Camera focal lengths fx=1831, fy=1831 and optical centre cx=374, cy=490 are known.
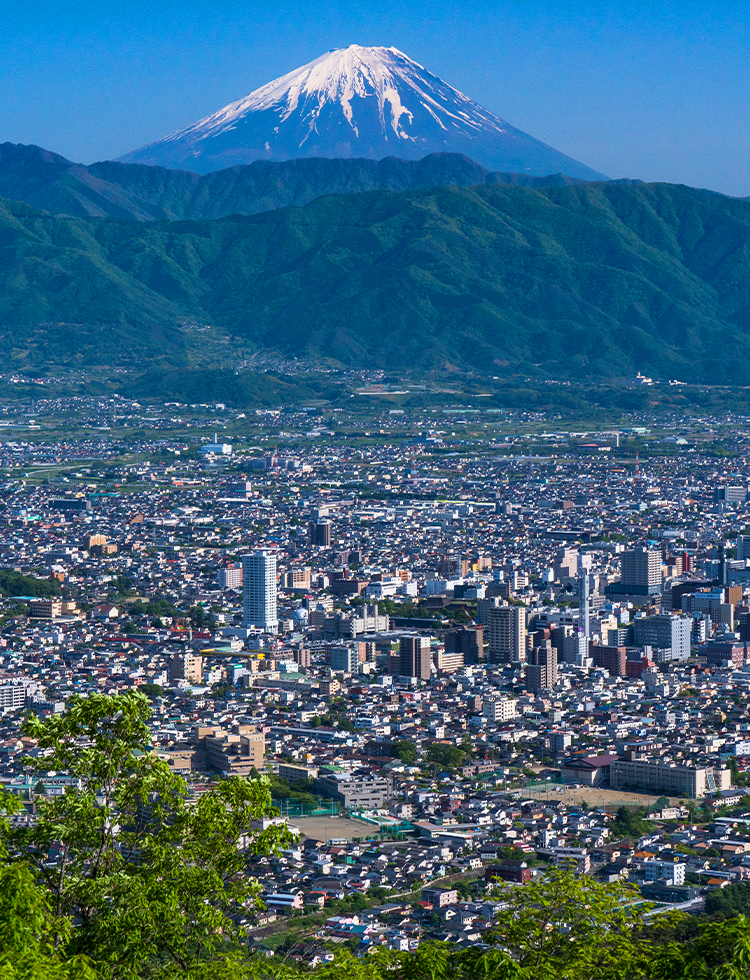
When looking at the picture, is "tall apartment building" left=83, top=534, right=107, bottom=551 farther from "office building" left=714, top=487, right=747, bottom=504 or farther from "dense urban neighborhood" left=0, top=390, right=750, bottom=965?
"office building" left=714, top=487, right=747, bottom=504

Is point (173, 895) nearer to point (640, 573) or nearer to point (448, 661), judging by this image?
point (448, 661)

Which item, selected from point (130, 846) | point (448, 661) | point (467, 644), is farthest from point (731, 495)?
point (130, 846)

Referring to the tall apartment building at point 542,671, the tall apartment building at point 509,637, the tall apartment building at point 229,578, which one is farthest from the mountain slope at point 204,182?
the tall apartment building at point 542,671

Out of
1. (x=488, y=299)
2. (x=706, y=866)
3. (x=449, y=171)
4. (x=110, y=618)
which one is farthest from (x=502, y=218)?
(x=706, y=866)

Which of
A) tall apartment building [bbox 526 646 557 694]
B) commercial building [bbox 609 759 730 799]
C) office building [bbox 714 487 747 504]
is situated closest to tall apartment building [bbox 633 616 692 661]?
tall apartment building [bbox 526 646 557 694]

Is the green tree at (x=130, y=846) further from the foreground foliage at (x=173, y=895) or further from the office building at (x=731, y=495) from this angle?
the office building at (x=731, y=495)
